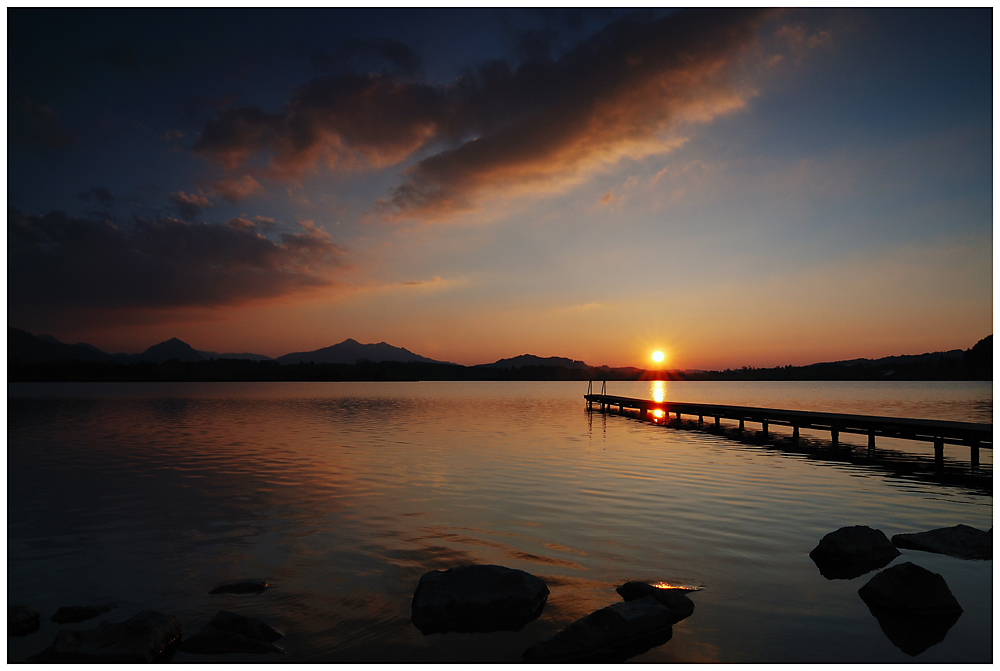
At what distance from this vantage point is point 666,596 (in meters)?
8.57

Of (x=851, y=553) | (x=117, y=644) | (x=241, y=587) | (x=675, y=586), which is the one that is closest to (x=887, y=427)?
(x=851, y=553)

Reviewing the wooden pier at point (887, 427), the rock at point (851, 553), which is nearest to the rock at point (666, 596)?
the rock at point (851, 553)

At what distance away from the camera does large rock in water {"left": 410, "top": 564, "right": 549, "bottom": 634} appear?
816cm

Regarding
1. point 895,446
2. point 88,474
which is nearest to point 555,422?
point 895,446

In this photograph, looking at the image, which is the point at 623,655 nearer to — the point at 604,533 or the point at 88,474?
the point at 604,533

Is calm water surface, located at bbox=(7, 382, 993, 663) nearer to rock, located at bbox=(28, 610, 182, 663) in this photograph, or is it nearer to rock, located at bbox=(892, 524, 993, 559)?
rock, located at bbox=(28, 610, 182, 663)

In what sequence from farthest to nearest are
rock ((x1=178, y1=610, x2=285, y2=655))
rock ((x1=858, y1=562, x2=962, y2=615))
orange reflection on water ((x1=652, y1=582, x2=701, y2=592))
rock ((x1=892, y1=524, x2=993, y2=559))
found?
1. rock ((x1=892, y1=524, x2=993, y2=559))
2. orange reflection on water ((x1=652, y1=582, x2=701, y2=592))
3. rock ((x1=858, y1=562, x2=962, y2=615))
4. rock ((x1=178, y1=610, x2=285, y2=655))

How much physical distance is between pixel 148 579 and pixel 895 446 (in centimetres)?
3502

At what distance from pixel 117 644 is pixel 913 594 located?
36.9 ft

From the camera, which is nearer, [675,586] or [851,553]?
[675,586]

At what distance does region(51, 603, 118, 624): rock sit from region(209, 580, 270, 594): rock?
5.15 feet

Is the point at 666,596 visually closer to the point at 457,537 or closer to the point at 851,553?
the point at 851,553

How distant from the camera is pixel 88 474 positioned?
813 inches

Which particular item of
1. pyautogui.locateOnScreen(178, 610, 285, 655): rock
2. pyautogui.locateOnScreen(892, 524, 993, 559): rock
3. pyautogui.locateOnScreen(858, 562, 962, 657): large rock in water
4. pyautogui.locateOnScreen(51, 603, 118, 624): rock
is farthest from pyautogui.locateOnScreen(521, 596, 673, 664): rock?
pyautogui.locateOnScreen(892, 524, 993, 559): rock
